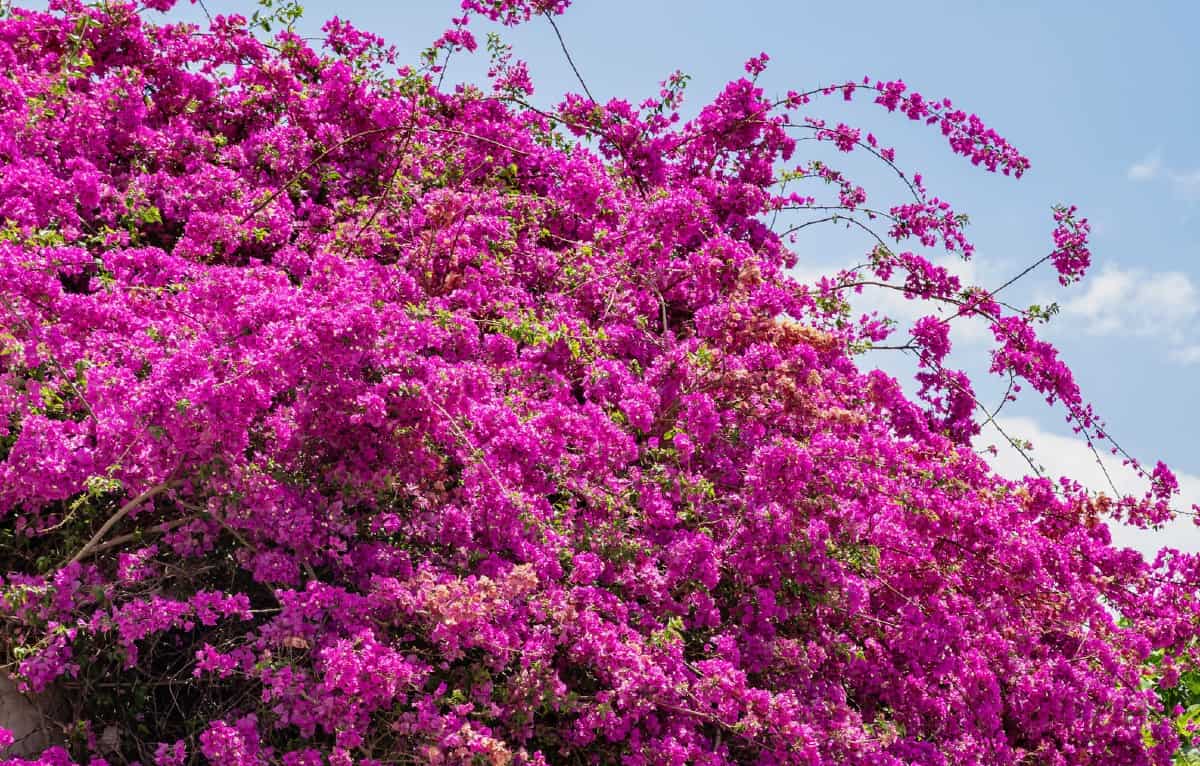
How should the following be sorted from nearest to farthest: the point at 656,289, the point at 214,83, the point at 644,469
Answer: the point at 644,469, the point at 656,289, the point at 214,83

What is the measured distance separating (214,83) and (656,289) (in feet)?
12.1

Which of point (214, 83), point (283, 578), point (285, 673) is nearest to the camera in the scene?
point (285, 673)

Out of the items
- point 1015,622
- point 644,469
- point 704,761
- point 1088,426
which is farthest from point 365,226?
point 1088,426

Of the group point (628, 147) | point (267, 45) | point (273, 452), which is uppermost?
point (628, 147)

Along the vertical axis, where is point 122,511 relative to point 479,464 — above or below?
below

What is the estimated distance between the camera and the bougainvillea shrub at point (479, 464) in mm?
3994

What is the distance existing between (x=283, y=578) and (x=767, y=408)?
2560 mm

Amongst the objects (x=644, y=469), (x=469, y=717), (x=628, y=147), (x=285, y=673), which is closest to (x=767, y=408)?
(x=644, y=469)

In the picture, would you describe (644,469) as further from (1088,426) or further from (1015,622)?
(1088,426)

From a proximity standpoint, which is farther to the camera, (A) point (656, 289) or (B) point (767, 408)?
(A) point (656, 289)

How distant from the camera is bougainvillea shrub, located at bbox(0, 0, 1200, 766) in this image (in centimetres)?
399

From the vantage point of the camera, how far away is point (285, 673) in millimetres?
3723

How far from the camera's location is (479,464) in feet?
14.2

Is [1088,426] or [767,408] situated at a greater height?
[1088,426]
